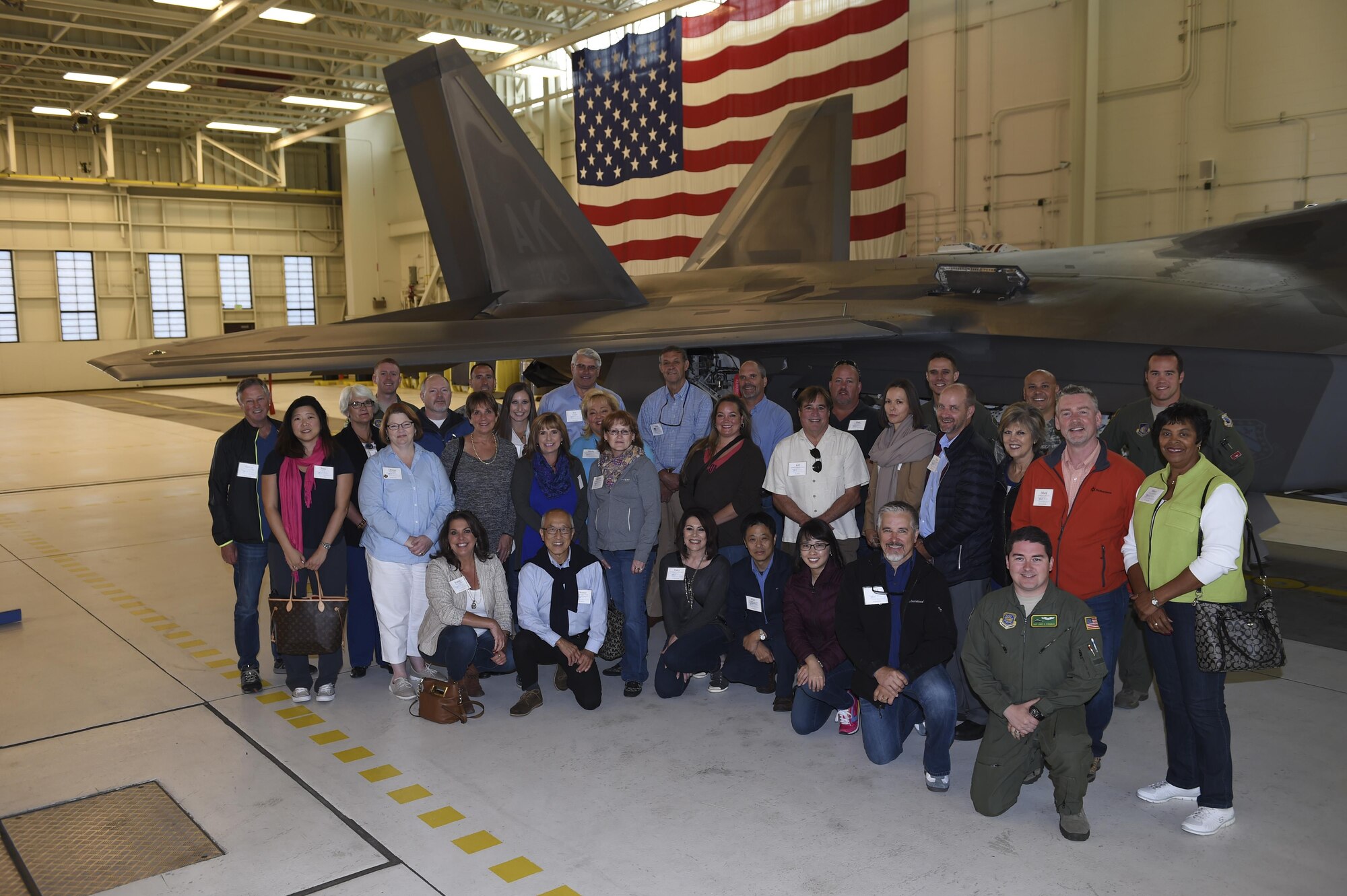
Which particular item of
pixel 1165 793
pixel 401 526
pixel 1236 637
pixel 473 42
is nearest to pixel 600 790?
pixel 401 526

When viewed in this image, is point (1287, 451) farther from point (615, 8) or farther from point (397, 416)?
point (615, 8)

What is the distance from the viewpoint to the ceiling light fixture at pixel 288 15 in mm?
21462

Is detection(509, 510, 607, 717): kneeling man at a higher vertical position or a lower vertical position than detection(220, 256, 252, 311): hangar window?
lower

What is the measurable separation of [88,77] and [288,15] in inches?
376

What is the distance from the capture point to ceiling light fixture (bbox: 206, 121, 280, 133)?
34906 mm

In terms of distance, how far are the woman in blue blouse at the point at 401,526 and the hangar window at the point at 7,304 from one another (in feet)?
117

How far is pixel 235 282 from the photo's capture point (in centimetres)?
3859

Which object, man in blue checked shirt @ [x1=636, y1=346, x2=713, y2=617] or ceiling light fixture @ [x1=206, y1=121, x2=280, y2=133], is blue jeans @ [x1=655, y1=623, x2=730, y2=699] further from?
ceiling light fixture @ [x1=206, y1=121, x2=280, y2=133]

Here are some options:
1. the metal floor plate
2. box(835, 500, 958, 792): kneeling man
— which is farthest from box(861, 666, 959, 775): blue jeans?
the metal floor plate

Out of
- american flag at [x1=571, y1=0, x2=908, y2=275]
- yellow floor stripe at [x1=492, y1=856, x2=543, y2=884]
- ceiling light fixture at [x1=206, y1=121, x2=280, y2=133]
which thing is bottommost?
yellow floor stripe at [x1=492, y1=856, x2=543, y2=884]

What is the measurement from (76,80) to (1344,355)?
1265 inches

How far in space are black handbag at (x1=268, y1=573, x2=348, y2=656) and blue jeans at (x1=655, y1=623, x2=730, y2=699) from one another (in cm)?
202

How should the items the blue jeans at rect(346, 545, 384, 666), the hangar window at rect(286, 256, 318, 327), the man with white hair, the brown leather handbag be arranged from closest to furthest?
the brown leather handbag < the blue jeans at rect(346, 545, 384, 666) < the man with white hair < the hangar window at rect(286, 256, 318, 327)

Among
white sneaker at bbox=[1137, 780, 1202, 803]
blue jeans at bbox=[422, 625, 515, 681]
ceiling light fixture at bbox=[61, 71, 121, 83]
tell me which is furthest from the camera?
ceiling light fixture at bbox=[61, 71, 121, 83]
